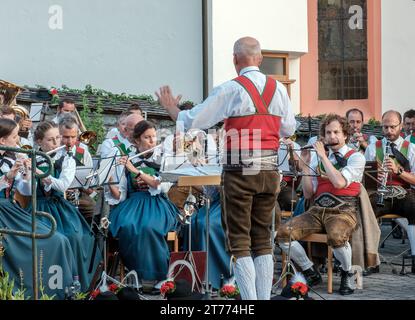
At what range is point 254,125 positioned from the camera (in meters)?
6.86

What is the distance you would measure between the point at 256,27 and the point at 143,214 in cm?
888

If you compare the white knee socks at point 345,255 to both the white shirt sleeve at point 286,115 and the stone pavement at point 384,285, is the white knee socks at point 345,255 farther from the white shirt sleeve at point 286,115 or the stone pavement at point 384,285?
the white shirt sleeve at point 286,115

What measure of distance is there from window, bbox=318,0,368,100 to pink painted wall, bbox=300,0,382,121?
169 mm

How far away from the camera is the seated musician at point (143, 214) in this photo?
28.3 feet

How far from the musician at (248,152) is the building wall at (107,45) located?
7.72 m

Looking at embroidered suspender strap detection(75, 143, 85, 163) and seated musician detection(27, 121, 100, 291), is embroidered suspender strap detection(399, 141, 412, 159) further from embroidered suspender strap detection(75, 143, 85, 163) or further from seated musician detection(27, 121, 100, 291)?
seated musician detection(27, 121, 100, 291)

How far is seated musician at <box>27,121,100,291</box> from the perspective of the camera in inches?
323

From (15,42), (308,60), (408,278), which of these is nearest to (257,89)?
(408,278)

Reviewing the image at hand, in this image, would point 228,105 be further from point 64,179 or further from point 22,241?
point 22,241

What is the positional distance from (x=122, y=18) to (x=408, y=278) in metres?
7.22

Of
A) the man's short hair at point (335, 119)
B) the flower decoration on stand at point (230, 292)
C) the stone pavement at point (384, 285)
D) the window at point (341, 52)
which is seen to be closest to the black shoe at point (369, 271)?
the stone pavement at point (384, 285)

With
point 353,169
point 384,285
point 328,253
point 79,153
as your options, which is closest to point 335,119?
point 353,169

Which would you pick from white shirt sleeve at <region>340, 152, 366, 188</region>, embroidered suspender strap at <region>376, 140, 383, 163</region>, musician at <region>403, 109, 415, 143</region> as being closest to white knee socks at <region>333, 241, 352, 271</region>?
white shirt sleeve at <region>340, 152, 366, 188</region>

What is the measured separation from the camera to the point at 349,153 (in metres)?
8.78
